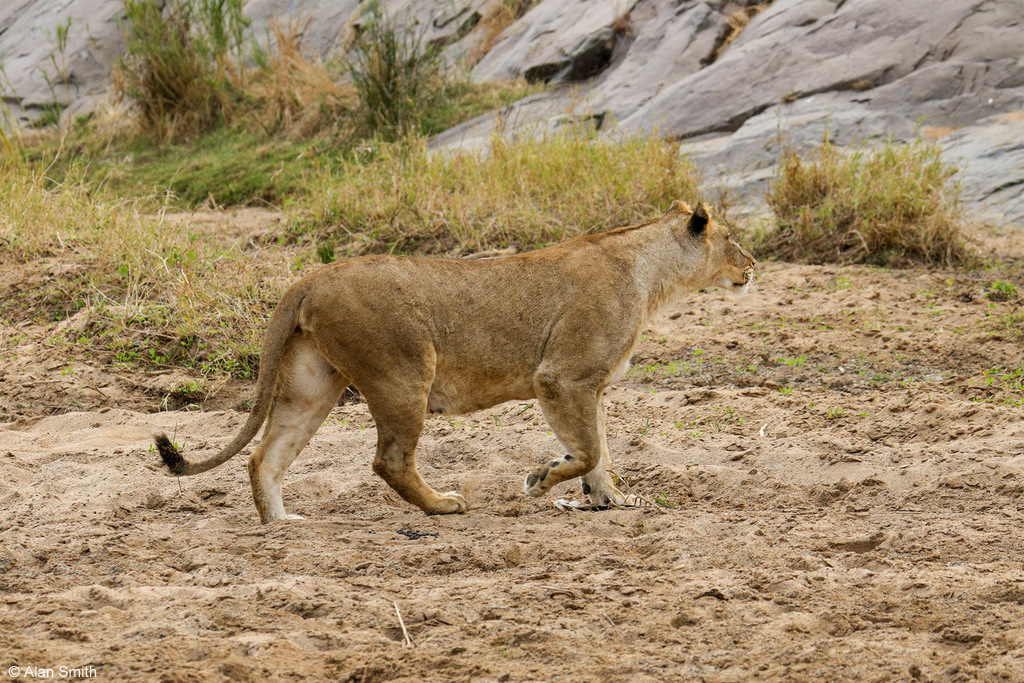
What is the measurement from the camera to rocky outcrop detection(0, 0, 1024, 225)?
10.9 m

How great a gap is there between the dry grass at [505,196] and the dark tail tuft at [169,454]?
497 centimetres

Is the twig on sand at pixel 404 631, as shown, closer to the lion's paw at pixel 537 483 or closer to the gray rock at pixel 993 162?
the lion's paw at pixel 537 483

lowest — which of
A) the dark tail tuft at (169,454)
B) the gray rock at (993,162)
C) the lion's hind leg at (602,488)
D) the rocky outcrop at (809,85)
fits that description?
the gray rock at (993,162)

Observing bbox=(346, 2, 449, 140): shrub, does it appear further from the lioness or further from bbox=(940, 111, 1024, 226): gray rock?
the lioness

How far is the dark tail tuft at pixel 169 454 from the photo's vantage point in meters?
4.16

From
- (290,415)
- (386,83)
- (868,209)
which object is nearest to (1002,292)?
(868,209)

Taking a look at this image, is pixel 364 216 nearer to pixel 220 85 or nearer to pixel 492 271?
pixel 492 271

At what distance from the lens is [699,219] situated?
5.14 metres

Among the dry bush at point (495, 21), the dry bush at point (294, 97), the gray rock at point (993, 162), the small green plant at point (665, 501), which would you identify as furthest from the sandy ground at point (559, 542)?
the dry bush at point (495, 21)

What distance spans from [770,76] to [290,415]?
31.6 ft

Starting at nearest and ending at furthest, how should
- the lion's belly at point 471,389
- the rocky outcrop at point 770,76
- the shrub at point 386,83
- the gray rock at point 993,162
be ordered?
1. the lion's belly at point 471,389
2. the gray rock at point 993,162
3. the rocky outcrop at point 770,76
4. the shrub at point 386,83

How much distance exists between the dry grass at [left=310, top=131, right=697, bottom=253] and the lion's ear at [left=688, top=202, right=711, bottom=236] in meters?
3.87

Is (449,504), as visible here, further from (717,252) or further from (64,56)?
(64,56)

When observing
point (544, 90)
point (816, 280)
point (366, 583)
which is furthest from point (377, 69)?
point (366, 583)
